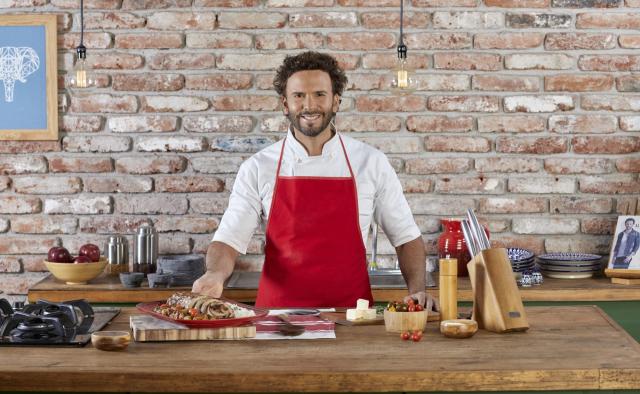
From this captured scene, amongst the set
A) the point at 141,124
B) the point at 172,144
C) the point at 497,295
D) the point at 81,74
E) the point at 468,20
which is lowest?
the point at 497,295

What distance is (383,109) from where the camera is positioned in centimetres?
448

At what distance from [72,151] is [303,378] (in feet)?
9.20

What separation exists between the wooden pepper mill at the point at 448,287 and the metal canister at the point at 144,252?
2037 mm

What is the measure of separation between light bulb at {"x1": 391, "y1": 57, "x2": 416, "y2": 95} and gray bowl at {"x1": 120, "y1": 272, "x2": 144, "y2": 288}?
1.50 meters

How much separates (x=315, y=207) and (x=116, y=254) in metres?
1.29

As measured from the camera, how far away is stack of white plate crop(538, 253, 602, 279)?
4.22 meters

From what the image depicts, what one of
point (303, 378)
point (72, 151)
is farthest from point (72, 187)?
point (303, 378)

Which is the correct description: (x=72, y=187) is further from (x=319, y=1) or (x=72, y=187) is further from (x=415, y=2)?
(x=415, y=2)

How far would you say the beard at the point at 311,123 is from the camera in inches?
138

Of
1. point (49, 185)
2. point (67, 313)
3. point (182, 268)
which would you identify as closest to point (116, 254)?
point (182, 268)

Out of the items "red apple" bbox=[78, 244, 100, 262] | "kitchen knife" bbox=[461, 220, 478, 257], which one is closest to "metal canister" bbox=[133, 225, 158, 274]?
"red apple" bbox=[78, 244, 100, 262]

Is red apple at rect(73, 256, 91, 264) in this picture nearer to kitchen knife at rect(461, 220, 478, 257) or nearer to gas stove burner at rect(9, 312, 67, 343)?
gas stove burner at rect(9, 312, 67, 343)

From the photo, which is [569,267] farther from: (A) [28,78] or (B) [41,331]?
(A) [28,78]

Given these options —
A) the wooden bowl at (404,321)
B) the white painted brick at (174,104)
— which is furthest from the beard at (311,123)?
the wooden bowl at (404,321)
